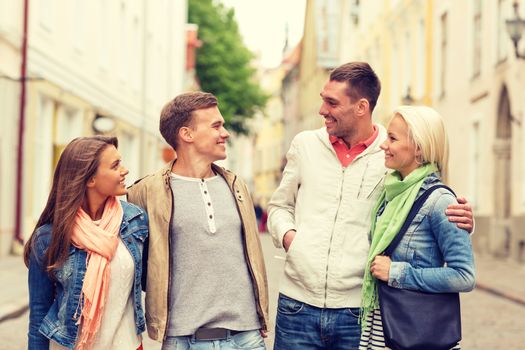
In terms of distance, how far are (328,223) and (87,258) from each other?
37.3 inches

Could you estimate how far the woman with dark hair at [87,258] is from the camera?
3.75 meters

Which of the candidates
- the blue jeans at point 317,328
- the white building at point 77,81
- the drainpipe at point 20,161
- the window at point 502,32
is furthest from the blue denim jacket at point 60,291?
the window at point 502,32

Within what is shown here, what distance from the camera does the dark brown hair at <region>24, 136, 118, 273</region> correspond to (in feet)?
12.3

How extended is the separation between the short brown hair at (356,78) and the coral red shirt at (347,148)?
153 mm

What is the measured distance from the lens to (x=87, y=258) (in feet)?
12.4

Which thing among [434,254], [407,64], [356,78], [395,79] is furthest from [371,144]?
[395,79]

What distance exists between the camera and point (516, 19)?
57.3ft

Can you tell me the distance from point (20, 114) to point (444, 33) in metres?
13.3

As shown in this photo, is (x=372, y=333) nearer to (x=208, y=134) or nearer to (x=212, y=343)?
(x=212, y=343)

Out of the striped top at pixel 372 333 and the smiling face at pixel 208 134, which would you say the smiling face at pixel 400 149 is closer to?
the striped top at pixel 372 333

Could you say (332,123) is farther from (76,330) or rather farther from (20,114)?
(20,114)

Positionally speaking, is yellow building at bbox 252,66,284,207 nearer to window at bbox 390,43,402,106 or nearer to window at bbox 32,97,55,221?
window at bbox 390,43,402,106

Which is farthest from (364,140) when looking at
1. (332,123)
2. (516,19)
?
(516,19)

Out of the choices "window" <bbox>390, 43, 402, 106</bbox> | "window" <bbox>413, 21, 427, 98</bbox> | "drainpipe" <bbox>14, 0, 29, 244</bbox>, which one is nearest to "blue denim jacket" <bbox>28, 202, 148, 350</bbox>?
"drainpipe" <bbox>14, 0, 29, 244</bbox>
